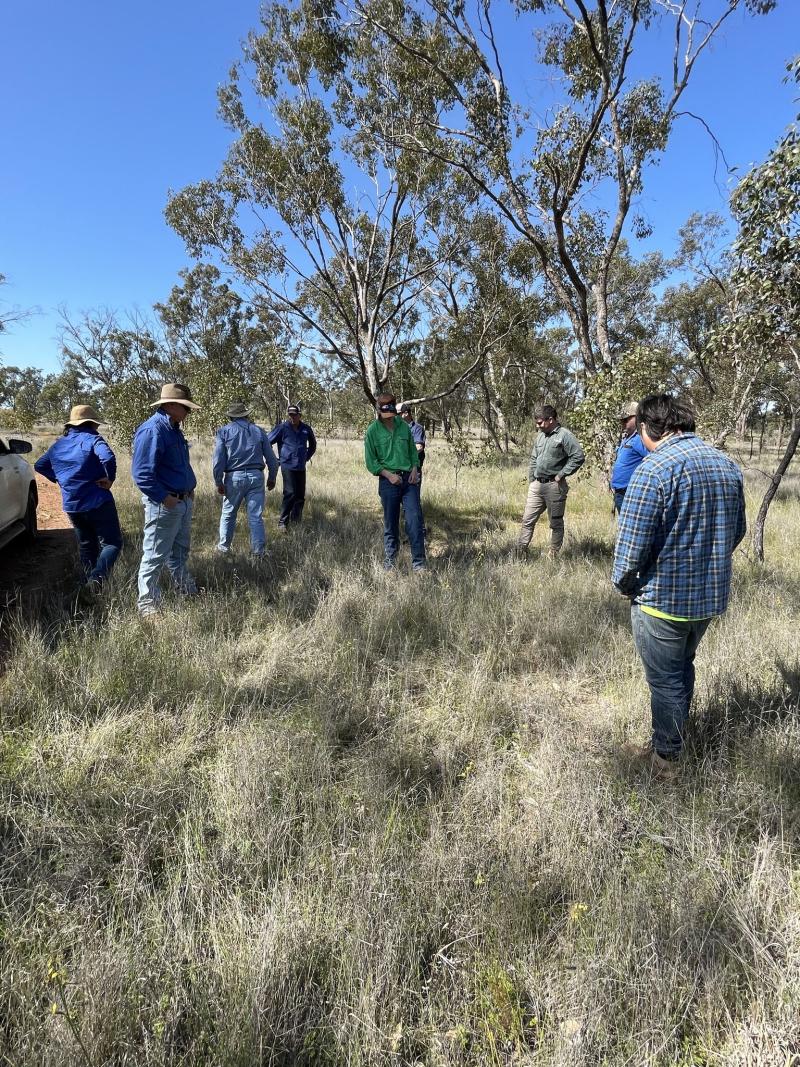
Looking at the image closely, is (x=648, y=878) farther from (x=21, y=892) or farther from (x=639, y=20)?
(x=639, y=20)

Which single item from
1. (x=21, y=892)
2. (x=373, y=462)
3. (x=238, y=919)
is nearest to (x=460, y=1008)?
(x=238, y=919)

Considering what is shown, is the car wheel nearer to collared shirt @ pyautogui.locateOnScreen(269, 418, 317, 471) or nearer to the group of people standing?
the group of people standing

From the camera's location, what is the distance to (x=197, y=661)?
321cm

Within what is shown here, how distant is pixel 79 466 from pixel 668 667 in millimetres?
4600

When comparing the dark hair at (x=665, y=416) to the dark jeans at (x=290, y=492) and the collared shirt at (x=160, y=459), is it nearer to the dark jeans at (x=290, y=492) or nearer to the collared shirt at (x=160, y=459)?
the collared shirt at (x=160, y=459)

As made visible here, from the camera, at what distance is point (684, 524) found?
2137mm

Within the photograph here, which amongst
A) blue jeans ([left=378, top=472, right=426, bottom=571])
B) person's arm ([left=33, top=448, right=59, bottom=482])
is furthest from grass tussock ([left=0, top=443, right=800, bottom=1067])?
blue jeans ([left=378, top=472, right=426, bottom=571])

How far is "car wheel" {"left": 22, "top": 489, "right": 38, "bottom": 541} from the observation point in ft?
20.0

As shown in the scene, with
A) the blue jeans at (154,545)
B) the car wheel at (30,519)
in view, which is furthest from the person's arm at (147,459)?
the car wheel at (30,519)

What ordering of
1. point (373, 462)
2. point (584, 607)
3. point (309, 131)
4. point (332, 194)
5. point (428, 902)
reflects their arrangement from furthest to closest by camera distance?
1. point (332, 194)
2. point (309, 131)
3. point (373, 462)
4. point (584, 607)
5. point (428, 902)

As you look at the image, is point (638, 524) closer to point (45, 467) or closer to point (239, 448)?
point (239, 448)

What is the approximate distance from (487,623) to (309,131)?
9.55 m

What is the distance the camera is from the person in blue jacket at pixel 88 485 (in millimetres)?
4335

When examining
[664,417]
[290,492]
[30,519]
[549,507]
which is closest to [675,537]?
[664,417]
